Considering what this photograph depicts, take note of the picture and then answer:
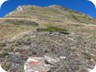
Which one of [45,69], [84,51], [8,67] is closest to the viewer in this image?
[45,69]

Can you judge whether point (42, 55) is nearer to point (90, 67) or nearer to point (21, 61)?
point (21, 61)

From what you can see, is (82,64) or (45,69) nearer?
(45,69)

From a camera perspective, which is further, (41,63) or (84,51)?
(84,51)

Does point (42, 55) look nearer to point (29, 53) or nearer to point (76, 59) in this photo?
point (29, 53)

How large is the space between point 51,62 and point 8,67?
1588 mm

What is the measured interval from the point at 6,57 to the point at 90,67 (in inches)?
132

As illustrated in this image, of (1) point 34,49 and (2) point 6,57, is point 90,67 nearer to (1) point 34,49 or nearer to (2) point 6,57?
(1) point 34,49

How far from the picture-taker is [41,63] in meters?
12.1

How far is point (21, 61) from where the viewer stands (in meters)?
12.9

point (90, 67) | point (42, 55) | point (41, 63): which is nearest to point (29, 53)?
point (42, 55)

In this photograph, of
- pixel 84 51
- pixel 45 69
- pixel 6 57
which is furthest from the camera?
pixel 84 51

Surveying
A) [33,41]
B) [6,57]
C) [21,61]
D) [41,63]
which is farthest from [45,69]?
[33,41]

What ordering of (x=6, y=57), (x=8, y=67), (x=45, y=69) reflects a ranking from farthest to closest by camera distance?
(x=6, y=57) < (x=8, y=67) < (x=45, y=69)

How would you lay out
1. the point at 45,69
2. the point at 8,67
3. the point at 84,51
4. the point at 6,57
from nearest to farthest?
the point at 45,69, the point at 8,67, the point at 6,57, the point at 84,51
